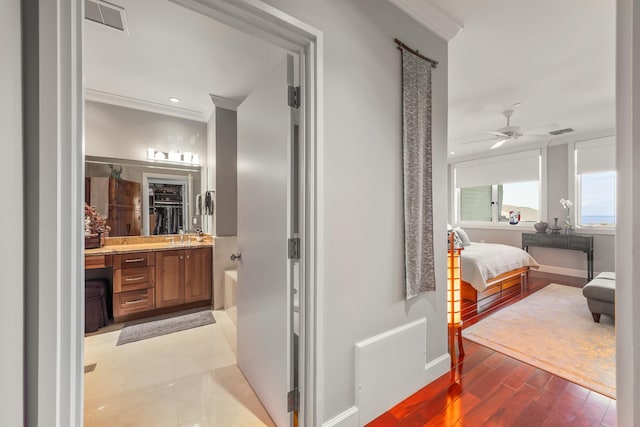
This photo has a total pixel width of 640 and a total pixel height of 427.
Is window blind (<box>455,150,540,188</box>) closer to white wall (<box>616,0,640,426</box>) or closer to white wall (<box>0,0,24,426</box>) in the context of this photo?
white wall (<box>616,0,640,426</box>)

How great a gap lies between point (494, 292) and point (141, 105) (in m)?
5.55

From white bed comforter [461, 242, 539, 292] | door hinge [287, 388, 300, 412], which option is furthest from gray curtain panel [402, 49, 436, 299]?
white bed comforter [461, 242, 539, 292]

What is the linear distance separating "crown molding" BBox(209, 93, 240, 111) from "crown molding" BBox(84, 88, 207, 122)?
0.55 meters

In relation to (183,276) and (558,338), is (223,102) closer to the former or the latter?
(183,276)

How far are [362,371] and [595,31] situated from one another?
10.1 feet

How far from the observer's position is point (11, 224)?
2.06 feet

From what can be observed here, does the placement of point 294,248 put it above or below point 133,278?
above

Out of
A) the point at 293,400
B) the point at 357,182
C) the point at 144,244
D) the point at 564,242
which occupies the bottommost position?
the point at 293,400

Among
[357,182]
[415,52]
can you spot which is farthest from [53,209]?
[415,52]

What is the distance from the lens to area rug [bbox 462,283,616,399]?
1993 millimetres

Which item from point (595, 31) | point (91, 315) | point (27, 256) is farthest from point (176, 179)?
point (595, 31)

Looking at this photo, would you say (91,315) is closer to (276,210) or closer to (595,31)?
(276,210)

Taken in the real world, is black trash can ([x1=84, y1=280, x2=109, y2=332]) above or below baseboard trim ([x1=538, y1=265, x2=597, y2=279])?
above

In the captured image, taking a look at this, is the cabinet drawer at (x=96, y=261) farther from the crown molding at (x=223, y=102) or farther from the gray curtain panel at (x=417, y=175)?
the gray curtain panel at (x=417, y=175)
